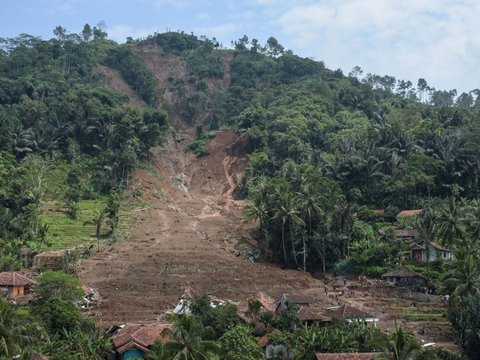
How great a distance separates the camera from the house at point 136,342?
3506 centimetres

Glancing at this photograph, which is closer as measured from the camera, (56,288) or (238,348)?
(238,348)

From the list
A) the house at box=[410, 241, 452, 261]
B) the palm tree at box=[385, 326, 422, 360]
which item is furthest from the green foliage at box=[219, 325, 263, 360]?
the house at box=[410, 241, 452, 261]

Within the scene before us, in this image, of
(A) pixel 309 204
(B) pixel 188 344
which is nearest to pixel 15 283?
(A) pixel 309 204

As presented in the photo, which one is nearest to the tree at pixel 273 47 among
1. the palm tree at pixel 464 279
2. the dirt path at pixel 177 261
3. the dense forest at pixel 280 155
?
the dense forest at pixel 280 155

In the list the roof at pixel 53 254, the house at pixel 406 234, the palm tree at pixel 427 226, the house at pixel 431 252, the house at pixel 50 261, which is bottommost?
the house at pixel 50 261

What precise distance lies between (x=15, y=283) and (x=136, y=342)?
711 inches

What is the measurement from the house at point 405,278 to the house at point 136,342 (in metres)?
25.0

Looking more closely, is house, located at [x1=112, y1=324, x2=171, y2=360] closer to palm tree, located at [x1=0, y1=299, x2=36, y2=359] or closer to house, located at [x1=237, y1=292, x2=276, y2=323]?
house, located at [x1=237, y1=292, x2=276, y2=323]

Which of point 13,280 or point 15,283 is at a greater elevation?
point 13,280

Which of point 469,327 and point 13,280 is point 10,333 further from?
point 13,280

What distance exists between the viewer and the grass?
64.2m

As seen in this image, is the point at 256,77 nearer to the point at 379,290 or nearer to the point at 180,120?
the point at 180,120

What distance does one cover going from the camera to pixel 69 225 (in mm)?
69000

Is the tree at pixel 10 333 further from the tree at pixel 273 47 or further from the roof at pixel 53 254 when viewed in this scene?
the tree at pixel 273 47
